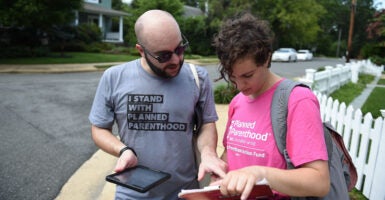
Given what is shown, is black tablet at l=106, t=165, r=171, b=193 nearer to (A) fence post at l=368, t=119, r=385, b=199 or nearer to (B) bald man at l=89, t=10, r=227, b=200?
(B) bald man at l=89, t=10, r=227, b=200

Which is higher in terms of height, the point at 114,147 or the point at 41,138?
the point at 114,147

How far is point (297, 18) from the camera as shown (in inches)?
1580

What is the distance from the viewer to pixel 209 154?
6.23 feet

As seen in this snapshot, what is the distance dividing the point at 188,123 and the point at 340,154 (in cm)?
84

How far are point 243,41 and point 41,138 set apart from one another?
5.29 meters

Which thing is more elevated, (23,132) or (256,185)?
(256,185)

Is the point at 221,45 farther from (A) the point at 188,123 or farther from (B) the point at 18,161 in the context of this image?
(B) the point at 18,161

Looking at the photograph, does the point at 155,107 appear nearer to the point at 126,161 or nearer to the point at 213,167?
the point at 126,161

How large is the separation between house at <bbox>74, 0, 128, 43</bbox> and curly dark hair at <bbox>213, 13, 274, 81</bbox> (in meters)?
32.4

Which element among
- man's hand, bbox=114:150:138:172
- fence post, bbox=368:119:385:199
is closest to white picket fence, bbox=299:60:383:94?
fence post, bbox=368:119:385:199

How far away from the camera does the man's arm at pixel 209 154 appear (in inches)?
65.2

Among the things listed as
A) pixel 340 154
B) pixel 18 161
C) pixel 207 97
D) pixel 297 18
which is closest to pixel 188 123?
pixel 207 97

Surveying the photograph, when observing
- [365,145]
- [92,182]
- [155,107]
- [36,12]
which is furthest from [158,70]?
[36,12]

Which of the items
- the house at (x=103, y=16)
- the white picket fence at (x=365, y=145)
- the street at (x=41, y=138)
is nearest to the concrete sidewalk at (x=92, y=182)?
the street at (x=41, y=138)
